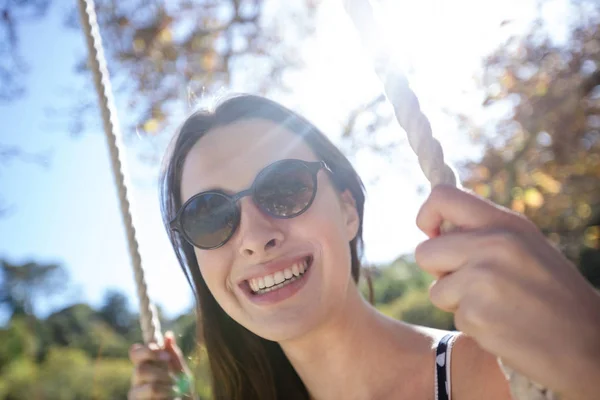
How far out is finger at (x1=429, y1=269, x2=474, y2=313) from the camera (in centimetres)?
55

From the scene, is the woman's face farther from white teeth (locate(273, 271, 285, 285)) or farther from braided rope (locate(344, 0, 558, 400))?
braided rope (locate(344, 0, 558, 400))

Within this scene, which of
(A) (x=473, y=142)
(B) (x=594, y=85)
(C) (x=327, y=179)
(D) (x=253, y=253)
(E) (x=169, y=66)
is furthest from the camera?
(A) (x=473, y=142)

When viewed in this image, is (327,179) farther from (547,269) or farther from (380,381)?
(547,269)

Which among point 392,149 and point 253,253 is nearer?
point 253,253

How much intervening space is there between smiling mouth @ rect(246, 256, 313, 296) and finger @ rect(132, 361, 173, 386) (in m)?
0.50

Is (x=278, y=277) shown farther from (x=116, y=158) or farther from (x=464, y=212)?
(x=464, y=212)

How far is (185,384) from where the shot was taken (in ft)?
5.37

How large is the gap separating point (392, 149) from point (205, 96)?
104 inches

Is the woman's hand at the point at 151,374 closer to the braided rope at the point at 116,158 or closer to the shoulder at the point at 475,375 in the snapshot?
the braided rope at the point at 116,158

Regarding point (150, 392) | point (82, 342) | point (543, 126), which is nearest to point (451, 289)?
point (150, 392)

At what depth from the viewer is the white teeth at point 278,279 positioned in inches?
53.0

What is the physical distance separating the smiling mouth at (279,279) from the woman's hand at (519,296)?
2.60ft

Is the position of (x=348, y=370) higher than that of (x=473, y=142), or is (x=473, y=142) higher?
(x=473, y=142)

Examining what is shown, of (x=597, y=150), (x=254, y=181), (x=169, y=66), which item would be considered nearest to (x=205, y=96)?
(x=254, y=181)
